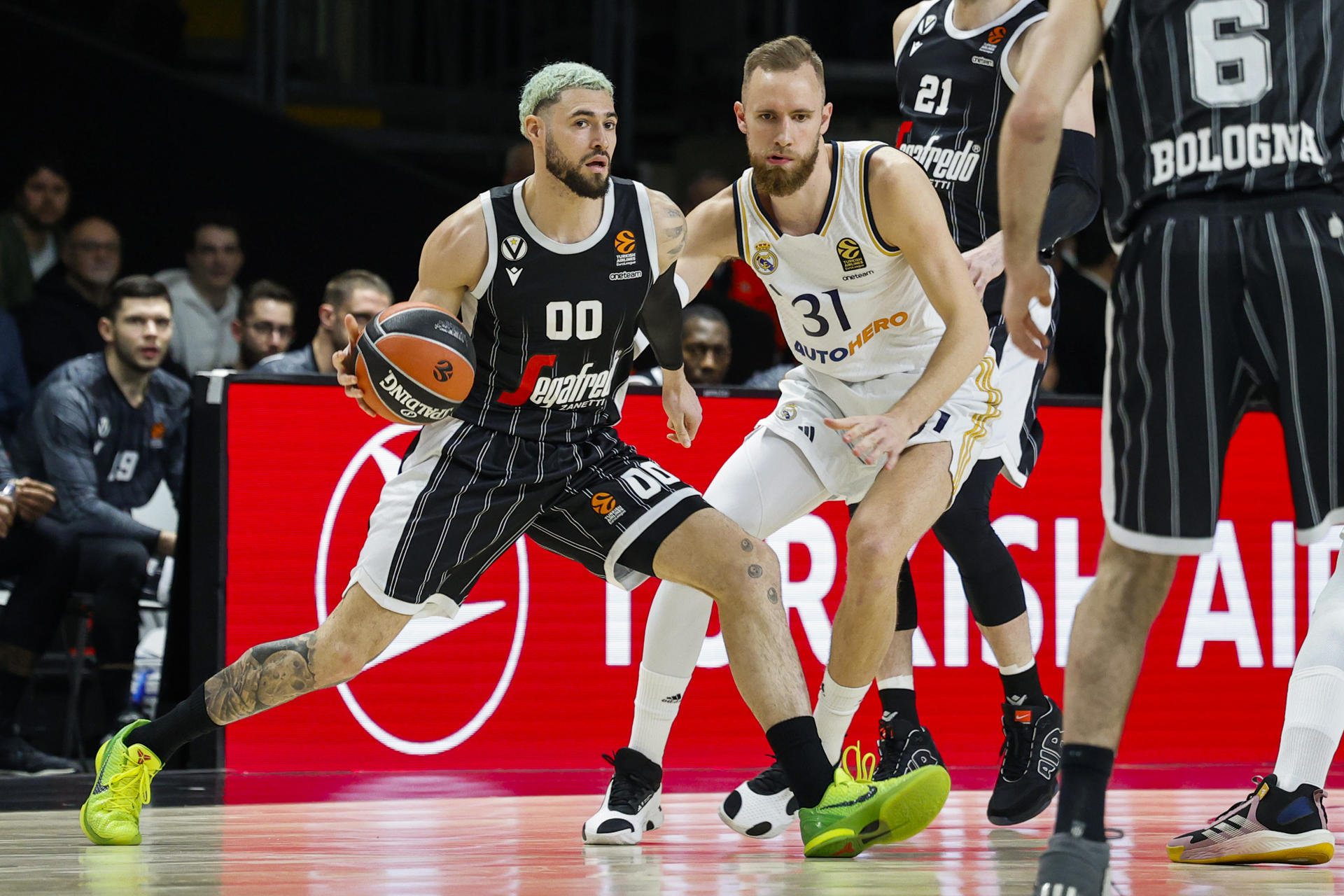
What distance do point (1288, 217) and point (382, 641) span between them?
2.46m

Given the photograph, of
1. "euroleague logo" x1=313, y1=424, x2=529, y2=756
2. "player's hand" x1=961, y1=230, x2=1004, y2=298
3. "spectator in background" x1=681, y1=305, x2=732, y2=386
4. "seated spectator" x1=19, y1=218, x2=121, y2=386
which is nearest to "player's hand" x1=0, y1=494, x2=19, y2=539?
"euroleague logo" x1=313, y1=424, x2=529, y2=756

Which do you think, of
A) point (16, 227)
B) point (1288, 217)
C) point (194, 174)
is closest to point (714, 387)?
point (1288, 217)

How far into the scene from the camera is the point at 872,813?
352 centimetres

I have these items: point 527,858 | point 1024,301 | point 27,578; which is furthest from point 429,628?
point 1024,301

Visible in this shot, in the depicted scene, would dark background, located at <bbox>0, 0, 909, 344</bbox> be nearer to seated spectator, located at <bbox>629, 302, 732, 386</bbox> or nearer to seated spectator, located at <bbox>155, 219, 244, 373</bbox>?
seated spectator, located at <bbox>155, 219, 244, 373</bbox>

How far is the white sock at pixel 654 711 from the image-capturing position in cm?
416

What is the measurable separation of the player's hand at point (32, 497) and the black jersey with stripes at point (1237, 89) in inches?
191

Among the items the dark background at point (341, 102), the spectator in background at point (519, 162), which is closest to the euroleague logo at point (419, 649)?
the spectator in background at point (519, 162)

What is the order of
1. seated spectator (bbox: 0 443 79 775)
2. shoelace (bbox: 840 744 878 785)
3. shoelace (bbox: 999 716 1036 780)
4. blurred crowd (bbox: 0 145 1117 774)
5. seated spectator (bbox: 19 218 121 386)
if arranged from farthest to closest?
seated spectator (bbox: 19 218 121 386) → blurred crowd (bbox: 0 145 1117 774) → seated spectator (bbox: 0 443 79 775) → shoelace (bbox: 999 716 1036 780) → shoelace (bbox: 840 744 878 785)

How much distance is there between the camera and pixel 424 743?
596 centimetres

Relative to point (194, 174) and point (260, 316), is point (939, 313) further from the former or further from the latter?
point (194, 174)

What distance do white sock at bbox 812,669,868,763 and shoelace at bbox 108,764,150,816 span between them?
1773 millimetres

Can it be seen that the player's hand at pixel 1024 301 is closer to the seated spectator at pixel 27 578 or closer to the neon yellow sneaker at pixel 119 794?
the neon yellow sneaker at pixel 119 794

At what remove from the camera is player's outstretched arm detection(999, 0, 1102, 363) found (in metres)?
2.74
